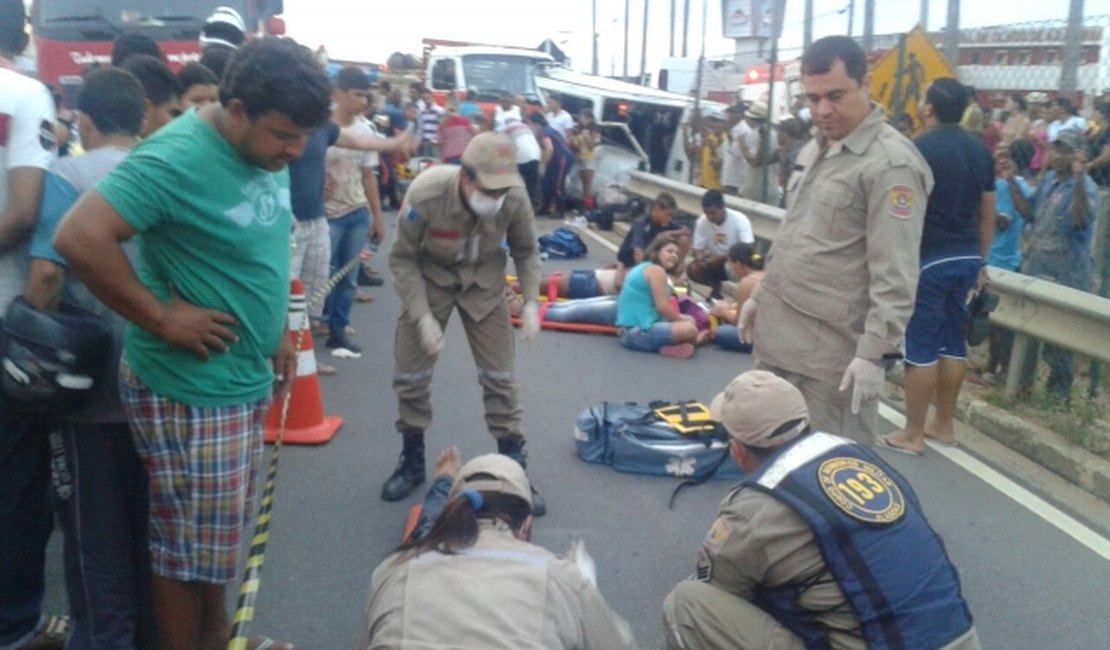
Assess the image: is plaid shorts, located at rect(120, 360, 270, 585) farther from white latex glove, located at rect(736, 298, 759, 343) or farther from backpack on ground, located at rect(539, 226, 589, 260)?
backpack on ground, located at rect(539, 226, 589, 260)

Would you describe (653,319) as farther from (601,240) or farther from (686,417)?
(601,240)

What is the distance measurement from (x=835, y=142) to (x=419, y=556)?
2.42 m

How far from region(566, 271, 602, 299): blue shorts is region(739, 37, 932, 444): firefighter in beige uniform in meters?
5.75

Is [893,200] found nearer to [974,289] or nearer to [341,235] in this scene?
[974,289]

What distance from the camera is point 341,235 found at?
25.1 ft

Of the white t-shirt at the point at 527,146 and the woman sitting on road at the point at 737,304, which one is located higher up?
the white t-shirt at the point at 527,146

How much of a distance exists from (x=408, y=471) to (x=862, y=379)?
2.23 metres

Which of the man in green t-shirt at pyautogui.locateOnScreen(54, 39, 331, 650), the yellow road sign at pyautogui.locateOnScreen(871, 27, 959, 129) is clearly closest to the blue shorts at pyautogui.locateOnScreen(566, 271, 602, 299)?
the yellow road sign at pyautogui.locateOnScreen(871, 27, 959, 129)

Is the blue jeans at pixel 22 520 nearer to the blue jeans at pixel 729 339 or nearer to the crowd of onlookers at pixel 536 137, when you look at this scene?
the blue jeans at pixel 729 339

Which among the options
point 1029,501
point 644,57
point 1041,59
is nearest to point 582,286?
point 1029,501

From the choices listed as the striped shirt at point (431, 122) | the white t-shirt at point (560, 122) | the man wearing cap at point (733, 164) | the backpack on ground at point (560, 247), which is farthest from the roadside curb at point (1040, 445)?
the white t-shirt at point (560, 122)

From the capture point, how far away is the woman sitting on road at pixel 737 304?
8547 mm

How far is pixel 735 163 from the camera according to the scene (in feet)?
49.7

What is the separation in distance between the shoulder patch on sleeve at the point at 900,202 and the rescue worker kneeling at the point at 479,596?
1.93m
